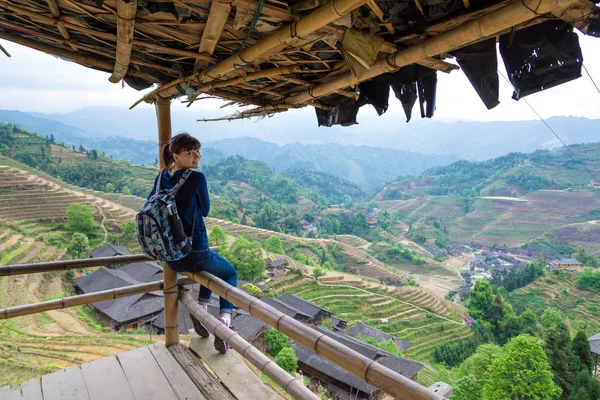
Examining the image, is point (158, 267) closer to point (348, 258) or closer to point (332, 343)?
point (332, 343)

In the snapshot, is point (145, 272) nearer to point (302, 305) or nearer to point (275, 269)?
point (302, 305)

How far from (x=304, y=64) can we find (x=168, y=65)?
76 cm

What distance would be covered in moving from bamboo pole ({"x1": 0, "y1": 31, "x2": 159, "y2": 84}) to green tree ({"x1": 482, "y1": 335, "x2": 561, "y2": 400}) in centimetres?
1406

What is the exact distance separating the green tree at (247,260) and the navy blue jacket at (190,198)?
22.8 meters

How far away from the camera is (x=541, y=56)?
1132 mm

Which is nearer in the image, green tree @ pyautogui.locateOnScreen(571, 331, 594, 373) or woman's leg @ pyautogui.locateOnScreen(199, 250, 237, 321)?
woman's leg @ pyautogui.locateOnScreen(199, 250, 237, 321)

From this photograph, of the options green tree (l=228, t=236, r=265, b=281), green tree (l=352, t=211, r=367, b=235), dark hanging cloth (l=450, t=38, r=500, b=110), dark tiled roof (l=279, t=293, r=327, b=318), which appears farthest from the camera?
green tree (l=352, t=211, r=367, b=235)

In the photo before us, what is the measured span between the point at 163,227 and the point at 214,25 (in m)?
0.88

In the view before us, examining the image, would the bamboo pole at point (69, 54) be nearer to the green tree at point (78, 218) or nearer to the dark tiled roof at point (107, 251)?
the dark tiled roof at point (107, 251)

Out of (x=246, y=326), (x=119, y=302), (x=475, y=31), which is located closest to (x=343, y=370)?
(x=246, y=326)

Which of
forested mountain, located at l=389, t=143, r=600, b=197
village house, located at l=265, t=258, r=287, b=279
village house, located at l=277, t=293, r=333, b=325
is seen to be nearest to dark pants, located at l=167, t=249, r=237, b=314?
village house, located at l=277, t=293, r=333, b=325

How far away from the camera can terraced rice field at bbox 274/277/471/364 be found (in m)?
23.0

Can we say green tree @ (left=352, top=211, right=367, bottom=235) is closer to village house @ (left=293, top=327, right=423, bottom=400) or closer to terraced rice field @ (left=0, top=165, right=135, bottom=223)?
terraced rice field @ (left=0, top=165, right=135, bottom=223)

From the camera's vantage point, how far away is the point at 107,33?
1450 mm
